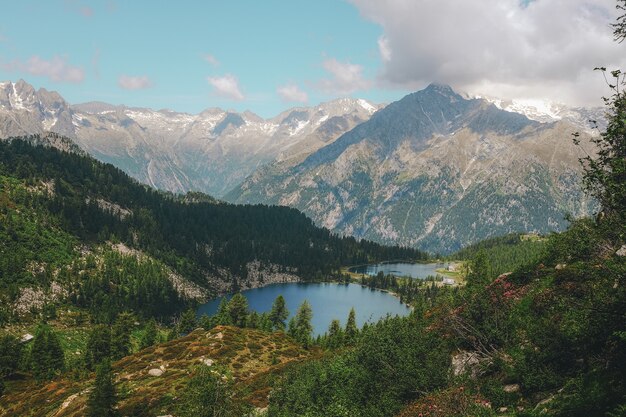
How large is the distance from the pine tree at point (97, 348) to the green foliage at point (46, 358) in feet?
26.9

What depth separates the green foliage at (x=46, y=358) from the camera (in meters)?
110

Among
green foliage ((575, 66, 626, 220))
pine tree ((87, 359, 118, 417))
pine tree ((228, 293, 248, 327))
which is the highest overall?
green foliage ((575, 66, 626, 220))

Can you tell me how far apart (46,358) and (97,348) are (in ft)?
50.5

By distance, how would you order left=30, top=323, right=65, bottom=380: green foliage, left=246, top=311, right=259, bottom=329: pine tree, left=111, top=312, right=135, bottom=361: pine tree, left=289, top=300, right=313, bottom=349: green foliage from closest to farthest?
left=30, top=323, right=65, bottom=380: green foliage < left=111, top=312, right=135, bottom=361: pine tree < left=289, top=300, right=313, bottom=349: green foliage < left=246, top=311, right=259, bottom=329: pine tree

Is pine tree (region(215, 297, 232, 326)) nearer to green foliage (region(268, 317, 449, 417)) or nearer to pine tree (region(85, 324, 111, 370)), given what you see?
pine tree (region(85, 324, 111, 370))

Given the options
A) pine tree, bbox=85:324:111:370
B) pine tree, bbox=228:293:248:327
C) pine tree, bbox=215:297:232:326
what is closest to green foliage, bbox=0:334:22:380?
pine tree, bbox=85:324:111:370

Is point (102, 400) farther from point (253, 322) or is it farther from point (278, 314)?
point (278, 314)

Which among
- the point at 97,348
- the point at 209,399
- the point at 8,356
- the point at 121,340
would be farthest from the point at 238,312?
the point at 209,399

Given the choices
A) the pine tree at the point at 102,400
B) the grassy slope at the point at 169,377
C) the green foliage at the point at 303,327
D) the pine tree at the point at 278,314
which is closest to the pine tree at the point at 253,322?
the green foliage at the point at 303,327

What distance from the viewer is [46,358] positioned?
111 meters

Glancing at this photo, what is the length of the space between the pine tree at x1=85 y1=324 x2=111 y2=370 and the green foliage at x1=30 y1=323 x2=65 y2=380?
8.20 meters

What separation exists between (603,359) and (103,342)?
129247mm

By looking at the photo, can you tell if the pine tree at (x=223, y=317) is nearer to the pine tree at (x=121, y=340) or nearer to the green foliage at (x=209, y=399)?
the pine tree at (x=121, y=340)

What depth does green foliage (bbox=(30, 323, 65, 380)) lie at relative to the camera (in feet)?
360
